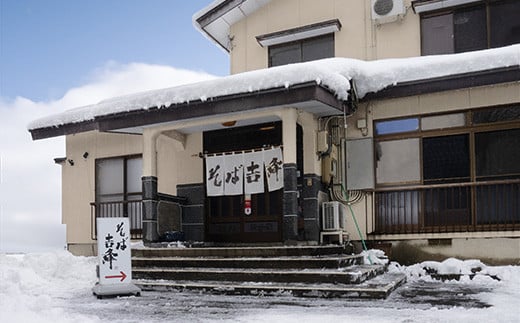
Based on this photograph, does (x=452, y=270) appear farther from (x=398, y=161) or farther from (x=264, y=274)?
(x=264, y=274)

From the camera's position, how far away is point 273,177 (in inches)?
415

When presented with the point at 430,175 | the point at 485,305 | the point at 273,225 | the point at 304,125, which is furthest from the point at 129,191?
the point at 485,305

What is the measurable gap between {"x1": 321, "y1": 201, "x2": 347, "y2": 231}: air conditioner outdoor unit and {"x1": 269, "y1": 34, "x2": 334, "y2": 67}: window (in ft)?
13.3

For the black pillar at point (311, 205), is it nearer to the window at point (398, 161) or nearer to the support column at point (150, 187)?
the window at point (398, 161)

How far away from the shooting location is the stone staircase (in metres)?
7.24

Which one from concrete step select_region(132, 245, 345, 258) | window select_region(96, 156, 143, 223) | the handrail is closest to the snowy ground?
concrete step select_region(132, 245, 345, 258)

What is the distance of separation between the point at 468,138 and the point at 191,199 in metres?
6.18

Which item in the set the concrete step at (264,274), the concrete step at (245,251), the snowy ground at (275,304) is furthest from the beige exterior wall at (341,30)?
the concrete step at (264,274)

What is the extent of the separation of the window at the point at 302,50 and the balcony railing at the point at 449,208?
4.01 m

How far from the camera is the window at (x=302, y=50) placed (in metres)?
12.5

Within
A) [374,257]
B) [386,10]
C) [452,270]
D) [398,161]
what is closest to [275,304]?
[374,257]

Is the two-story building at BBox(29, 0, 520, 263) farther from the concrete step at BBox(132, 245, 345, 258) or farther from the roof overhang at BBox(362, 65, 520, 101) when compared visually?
the concrete step at BBox(132, 245, 345, 258)

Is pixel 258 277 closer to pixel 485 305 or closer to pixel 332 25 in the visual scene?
pixel 485 305

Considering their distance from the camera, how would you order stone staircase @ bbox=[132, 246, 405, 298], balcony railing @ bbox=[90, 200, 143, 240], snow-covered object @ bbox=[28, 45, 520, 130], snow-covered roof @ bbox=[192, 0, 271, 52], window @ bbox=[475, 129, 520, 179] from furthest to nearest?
snow-covered roof @ bbox=[192, 0, 271, 52] < balcony railing @ bbox=[90, 200, 143, 240] < window @ bbox=[475, 129, 520, 179] < snow-covered object @ bbox=[28, 45, 520, 130] < stone staircase @ bbox=[132, 246, 405, 298]
